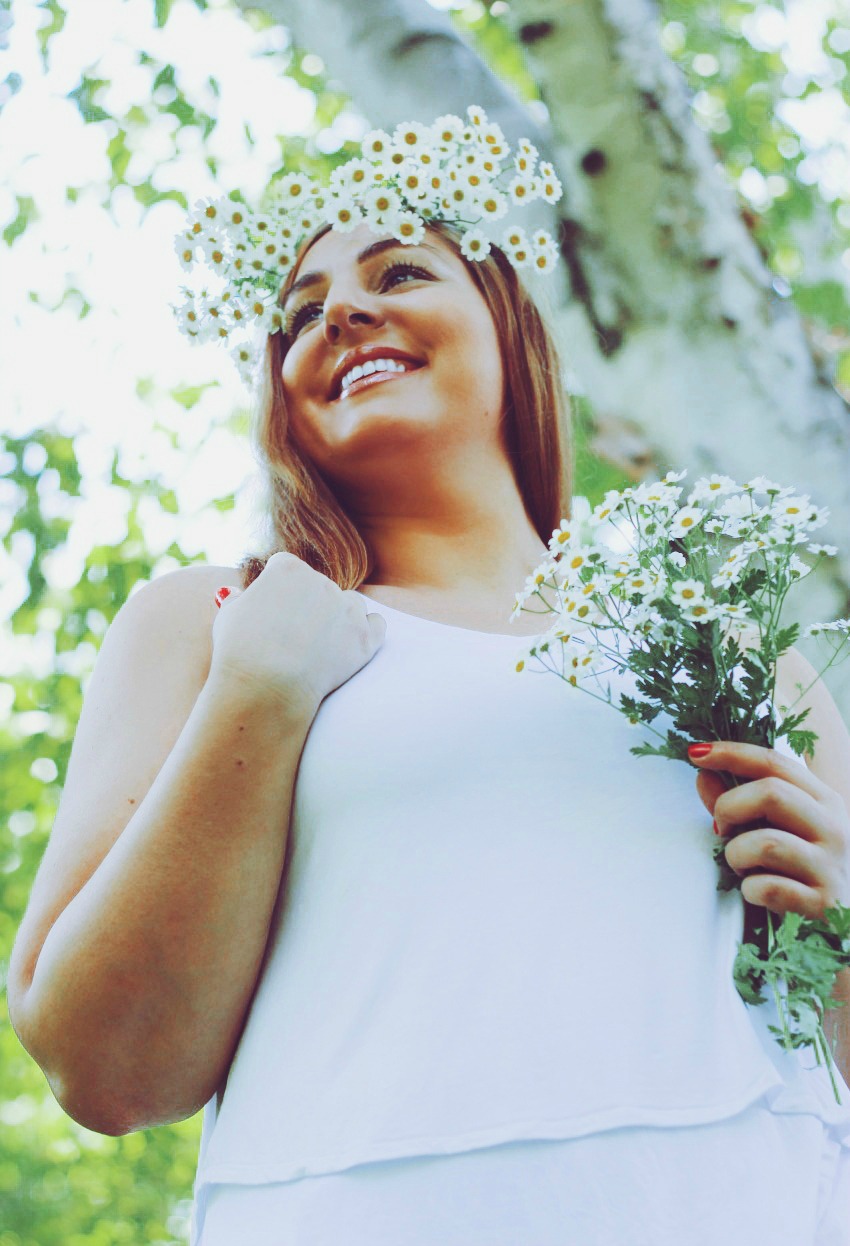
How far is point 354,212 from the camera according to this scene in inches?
97.9

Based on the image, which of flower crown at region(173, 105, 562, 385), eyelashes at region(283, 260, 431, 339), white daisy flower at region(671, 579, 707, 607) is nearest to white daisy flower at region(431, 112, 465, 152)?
flower crown at region(173, 105, 562, 385)

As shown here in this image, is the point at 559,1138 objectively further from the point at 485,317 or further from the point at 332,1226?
the point at 485,317

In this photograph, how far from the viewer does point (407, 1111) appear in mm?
1305

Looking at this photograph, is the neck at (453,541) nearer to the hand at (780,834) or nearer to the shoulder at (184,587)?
the shoulder at (184,587)

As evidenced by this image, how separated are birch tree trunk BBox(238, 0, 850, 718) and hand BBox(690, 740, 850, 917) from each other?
150 cm

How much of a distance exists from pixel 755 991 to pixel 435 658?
0.64 metres

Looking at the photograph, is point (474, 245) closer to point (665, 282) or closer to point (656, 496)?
point (665, 282)

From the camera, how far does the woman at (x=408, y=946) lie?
1.29m

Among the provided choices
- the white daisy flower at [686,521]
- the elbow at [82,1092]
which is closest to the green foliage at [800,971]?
the white daisy flower at [686,521]

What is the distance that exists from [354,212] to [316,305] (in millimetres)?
204

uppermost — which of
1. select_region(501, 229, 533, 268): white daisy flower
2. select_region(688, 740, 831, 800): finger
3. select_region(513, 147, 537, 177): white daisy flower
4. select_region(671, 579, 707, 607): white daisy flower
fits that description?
select_region(513, 147, 537, 177): white daisy flower

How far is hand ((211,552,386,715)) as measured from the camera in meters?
1.58

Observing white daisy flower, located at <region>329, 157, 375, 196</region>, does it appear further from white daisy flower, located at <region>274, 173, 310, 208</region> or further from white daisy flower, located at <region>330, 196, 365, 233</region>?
white daisy flower, located at <region>274, 173, 310, 208</region>

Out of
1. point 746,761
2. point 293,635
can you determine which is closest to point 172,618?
point 293,635
